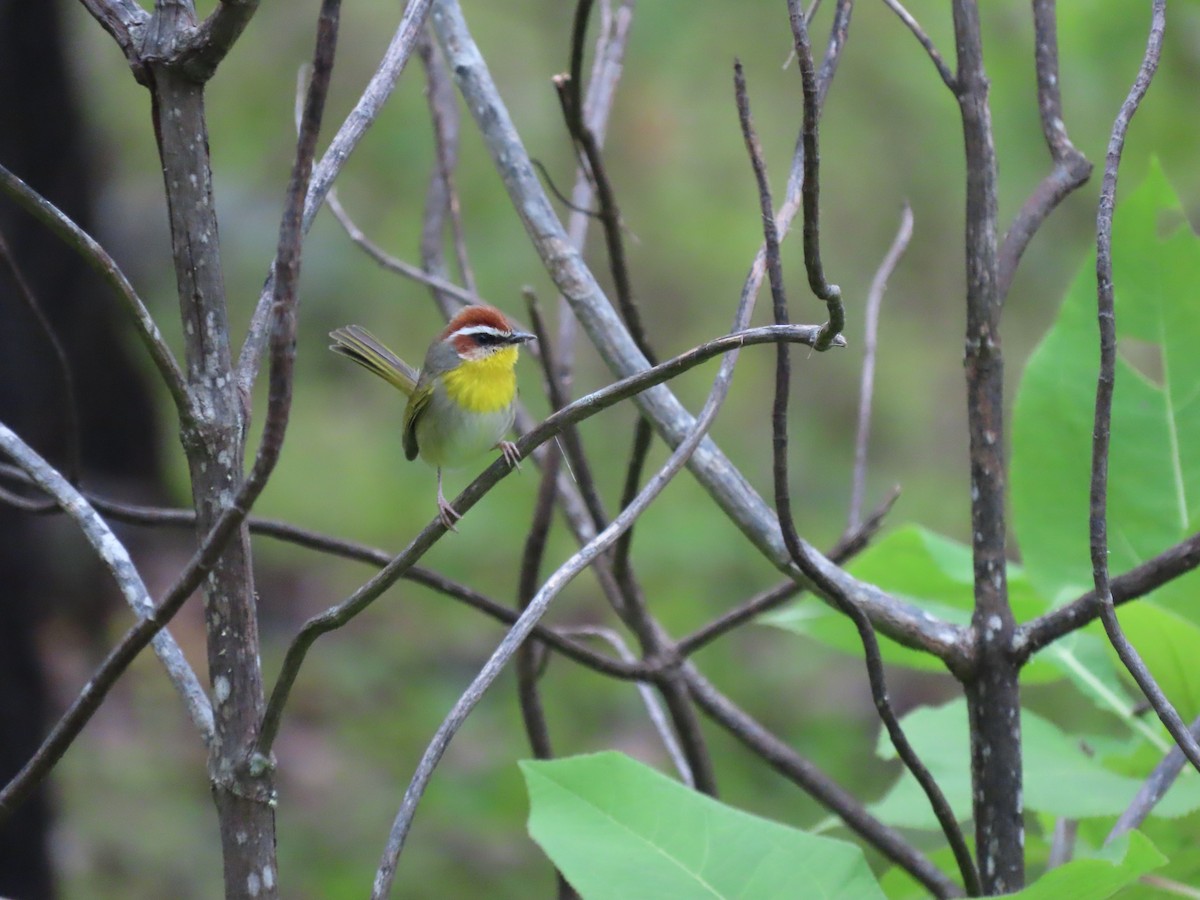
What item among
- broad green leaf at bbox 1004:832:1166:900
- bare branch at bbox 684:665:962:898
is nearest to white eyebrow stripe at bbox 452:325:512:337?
bare branch at bbox 684:665:962:898

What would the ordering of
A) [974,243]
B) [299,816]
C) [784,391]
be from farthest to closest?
1. [299,816]
2. [974,243]
3. [784,391]

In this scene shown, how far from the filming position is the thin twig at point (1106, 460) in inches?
37.7

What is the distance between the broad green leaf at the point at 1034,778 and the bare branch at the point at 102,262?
0.94 metres

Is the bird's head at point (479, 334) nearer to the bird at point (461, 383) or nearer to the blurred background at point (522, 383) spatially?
the bird at point (461, 383)

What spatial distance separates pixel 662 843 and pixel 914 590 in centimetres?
61

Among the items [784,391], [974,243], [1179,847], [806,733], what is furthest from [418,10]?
[806,733]

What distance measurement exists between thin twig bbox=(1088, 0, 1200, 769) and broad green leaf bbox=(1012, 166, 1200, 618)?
374 millimetres

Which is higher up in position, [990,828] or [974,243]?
[974,243]

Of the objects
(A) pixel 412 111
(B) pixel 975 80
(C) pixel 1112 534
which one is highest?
(A) pixel 412 111

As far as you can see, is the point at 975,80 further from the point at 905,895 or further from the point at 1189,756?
the point at 905,895

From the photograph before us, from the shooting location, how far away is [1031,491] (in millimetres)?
1445

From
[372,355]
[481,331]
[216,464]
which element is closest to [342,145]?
[216,464]

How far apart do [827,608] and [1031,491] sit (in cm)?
29

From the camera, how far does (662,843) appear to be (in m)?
1.07
